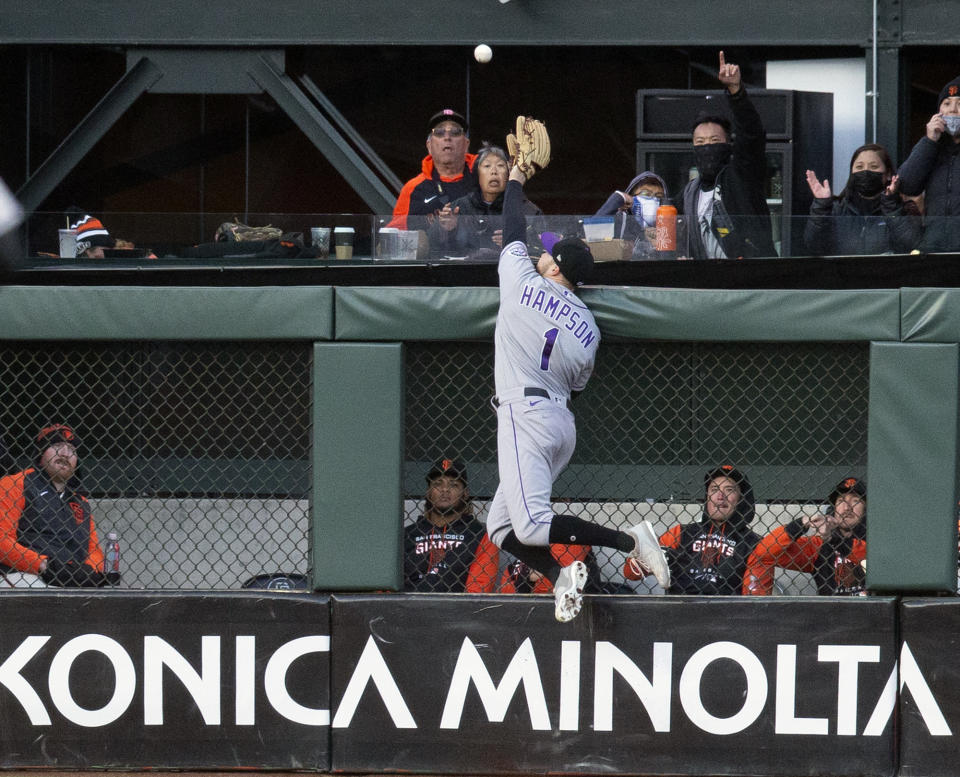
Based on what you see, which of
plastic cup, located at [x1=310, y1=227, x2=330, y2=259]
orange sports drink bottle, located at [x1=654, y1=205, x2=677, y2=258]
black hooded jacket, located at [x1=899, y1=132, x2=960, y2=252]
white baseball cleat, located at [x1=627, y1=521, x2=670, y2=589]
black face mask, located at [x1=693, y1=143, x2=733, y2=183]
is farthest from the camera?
black hooded jacket, located at [x1=899, y1=132, x2=960, y2=252]

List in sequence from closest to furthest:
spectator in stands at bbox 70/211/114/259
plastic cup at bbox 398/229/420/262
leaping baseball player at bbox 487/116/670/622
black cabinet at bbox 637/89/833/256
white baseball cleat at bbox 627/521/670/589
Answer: white baseball cleat at bbox 627/521/670/589 → leaping baseball player at bbox 487/116/670/622 → plastic cup at bbox 398/229/420/262 → spectator in stands at bbox 70/211/114/259 → black cabinet at bbox 637/89/833/256

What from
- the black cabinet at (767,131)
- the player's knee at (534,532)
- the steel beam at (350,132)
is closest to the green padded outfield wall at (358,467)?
the player's knee at (534,532)

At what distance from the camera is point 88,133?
12.0 m

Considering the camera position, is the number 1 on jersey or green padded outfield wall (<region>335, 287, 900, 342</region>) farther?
green padded outfield wall (<region>335, 287, 900, 342</region>)

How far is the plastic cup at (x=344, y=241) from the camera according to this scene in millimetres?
6848

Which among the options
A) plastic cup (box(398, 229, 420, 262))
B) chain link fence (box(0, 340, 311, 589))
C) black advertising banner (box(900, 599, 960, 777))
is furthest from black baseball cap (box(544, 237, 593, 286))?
black advertising banner (box(900, 599, 960, 777))

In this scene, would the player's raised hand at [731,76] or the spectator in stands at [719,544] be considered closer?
the spectator in stands at [719,544]

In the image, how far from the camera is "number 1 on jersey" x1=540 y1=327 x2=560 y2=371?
15.8ft

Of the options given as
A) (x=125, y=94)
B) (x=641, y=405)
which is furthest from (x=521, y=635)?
(x=125, y=94)

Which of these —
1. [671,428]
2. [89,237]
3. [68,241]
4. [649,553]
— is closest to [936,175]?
[671,428]

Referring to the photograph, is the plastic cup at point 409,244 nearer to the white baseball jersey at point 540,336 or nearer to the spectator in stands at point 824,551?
the white baseball jersey at point 540,336

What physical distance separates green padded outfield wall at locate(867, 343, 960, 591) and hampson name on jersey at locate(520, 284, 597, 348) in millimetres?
1134

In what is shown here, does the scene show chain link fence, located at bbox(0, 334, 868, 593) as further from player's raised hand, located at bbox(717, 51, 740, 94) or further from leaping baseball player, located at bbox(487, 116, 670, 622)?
player's raised hand, located at bbox(717, 51, 740, 94)

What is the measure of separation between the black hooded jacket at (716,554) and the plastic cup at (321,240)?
2878 mm
